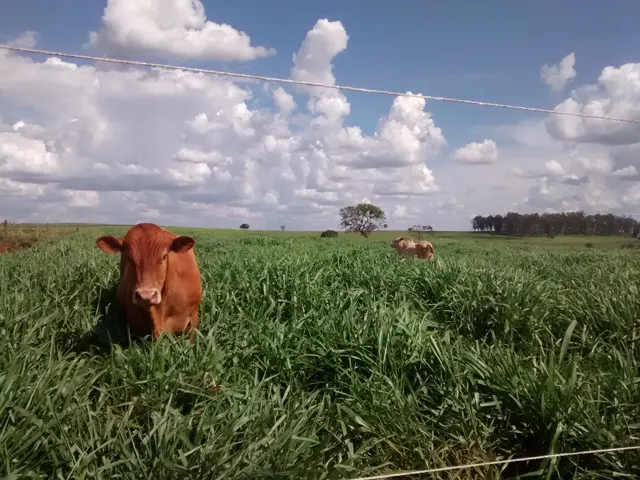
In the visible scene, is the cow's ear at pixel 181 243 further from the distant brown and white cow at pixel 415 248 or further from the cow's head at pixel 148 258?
the distant brown and white cow at pixel 415 248

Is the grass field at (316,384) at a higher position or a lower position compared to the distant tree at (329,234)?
lower

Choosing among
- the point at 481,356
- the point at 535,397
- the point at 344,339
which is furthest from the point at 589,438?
Answer: the point at 344,339

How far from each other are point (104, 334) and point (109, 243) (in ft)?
3.26

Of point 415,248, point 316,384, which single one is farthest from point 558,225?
point 316,384

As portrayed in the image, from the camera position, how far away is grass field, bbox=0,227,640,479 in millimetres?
3633

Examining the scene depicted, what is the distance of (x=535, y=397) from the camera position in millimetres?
4289

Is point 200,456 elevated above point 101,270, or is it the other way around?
point 101,270

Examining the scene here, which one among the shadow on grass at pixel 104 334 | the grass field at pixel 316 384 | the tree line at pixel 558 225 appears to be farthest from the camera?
the tree line at pixel 558 225

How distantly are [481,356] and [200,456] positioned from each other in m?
2.77

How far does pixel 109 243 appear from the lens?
6.08 metres

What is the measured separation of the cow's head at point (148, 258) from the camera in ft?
17.8

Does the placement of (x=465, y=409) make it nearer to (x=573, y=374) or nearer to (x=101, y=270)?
(x=573, y=374)

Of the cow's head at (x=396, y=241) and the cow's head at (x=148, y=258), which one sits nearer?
the cow's head at (x=148, y=258)

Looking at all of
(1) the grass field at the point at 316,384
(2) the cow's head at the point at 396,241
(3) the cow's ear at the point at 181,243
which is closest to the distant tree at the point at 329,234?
(2) the cow's head at the point at 396,241
